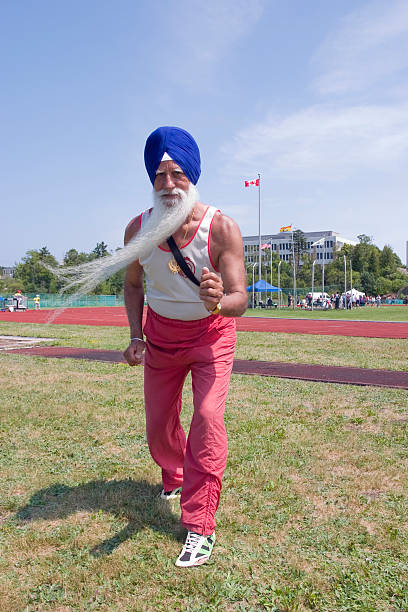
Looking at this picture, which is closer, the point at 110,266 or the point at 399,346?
the point at 110,266

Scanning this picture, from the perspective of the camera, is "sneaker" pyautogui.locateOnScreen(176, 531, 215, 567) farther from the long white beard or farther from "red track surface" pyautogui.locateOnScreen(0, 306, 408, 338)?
"red track surface" pyautogui.locateOnScreen(0, 306, 408, 338)

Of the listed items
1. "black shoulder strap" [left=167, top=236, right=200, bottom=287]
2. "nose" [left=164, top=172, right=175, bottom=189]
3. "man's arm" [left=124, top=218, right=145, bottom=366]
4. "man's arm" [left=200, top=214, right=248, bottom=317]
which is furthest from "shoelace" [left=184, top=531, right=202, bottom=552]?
"nose" [left=164, top=172, right=175, bottom=189]

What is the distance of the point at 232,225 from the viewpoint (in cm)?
291

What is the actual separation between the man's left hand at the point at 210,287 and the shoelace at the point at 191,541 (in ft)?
4.18

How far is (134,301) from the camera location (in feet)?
11.5

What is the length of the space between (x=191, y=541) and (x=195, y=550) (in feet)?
0.18

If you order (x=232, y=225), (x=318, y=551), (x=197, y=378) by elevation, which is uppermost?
(x=232, y=225)

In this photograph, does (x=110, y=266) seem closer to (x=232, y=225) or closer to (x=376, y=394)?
(x=232, y=225)

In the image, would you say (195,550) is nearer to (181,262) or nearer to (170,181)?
(181,262)

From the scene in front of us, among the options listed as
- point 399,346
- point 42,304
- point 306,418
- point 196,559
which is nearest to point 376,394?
point 306,418

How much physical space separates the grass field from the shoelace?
0.11 metres

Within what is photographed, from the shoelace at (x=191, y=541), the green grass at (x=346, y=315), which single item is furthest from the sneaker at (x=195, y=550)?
the green grass at (x=346, y=315)

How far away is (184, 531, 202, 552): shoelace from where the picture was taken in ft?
8.87

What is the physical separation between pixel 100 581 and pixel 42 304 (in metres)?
53.0
